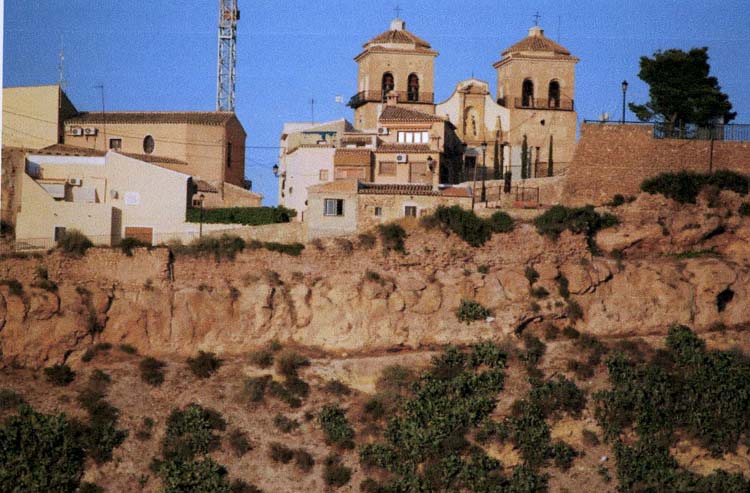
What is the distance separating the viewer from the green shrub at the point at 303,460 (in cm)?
3209

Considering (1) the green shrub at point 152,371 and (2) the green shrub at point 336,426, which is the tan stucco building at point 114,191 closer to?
(1) the green shrub at point 152,371

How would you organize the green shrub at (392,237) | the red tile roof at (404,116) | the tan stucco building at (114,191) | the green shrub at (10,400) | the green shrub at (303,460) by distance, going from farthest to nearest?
the red tile roof at (404,116) < the tan stucco building at (114,191) < the green shrub at (392,237) < the green shrub at (10,400) < the green shrub at (303,460)

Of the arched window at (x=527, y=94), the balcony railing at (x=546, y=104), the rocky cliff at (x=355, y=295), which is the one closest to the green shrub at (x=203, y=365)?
the rocky cliff at (x=355, y=295)

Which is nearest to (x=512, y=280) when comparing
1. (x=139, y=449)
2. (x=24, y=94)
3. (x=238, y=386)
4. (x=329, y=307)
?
(x=329, y=307)

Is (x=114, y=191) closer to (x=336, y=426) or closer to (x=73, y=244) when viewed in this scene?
(x=73, y=244)

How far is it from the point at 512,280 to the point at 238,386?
615cm

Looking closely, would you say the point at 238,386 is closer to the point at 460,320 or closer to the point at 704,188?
the point at 460,320

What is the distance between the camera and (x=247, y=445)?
3244 cm

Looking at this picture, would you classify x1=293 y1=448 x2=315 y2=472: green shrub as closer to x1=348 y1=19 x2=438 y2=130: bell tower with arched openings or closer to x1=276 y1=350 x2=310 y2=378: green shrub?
x1=276 y1=350 x2=310 y2=378: green shrub

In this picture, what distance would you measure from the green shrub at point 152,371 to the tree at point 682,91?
13601 millimetres

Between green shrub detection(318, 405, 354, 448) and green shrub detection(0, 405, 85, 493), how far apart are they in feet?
15.1

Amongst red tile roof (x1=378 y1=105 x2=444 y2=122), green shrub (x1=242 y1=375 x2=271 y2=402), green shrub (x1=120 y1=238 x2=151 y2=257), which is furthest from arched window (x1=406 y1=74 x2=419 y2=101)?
green shrub (x1=242 y1=375 x2=271 y2=402)

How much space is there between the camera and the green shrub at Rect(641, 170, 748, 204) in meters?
37.4

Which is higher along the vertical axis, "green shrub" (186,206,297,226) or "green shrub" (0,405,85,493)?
"green shrub" (186,206,297,226)
